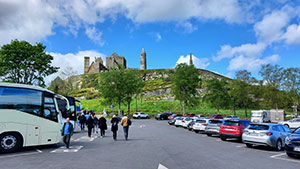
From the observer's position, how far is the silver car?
40.2ft

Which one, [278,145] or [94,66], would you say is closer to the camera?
[278,145]

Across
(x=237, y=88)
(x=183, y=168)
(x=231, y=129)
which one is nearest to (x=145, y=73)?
(x=237, y=88)

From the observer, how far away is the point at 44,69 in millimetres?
31969

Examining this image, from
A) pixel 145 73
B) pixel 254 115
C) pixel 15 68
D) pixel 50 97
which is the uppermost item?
pixel 145 73

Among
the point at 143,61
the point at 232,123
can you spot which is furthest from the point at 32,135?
the point at 143,61

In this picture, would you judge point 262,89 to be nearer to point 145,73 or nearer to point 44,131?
point 44,131

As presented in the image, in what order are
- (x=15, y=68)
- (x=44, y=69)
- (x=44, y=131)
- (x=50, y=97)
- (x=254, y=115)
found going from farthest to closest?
1. (x=254, y=115)
2. (x=44, y=69)
3. (x=15, y=68)
4. (x=50, y=97)
5. (x=44, y=131)

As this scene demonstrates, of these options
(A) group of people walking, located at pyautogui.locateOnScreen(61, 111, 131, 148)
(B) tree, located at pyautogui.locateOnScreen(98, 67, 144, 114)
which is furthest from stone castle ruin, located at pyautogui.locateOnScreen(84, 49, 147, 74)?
(A) group of people walking, located at pyautogui.locateOnScreen(61, 111, 131, 148)

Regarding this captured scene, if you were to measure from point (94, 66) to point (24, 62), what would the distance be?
124 meters

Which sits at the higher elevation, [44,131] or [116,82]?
[116,82]

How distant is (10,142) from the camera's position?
1062cm

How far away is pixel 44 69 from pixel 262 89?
39556 millimetres

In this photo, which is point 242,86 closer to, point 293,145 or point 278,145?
point 278,145

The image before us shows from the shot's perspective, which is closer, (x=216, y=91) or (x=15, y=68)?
(x=15, y=68)
